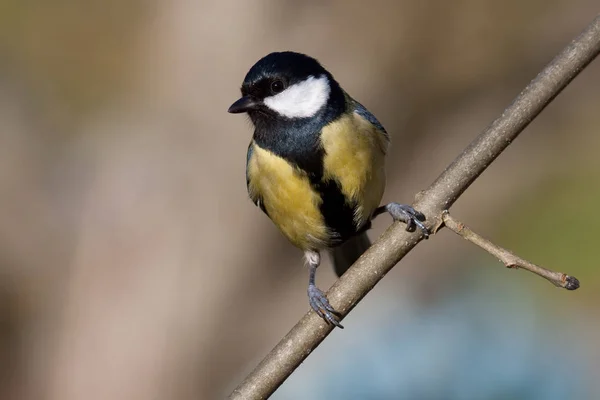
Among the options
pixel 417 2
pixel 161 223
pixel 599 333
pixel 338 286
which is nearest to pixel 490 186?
pixel 599 333

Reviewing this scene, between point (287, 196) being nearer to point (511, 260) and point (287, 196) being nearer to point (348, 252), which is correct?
point (348, 252)

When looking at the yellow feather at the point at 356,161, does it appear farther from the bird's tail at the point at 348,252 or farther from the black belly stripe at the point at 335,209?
the bird's tail at the point at 348,252

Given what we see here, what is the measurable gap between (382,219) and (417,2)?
1.06m

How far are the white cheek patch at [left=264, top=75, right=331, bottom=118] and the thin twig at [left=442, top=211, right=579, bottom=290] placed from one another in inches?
22.2

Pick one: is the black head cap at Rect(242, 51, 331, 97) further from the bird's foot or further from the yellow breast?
the bird's foot

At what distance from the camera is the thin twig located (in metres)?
1.20

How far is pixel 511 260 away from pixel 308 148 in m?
0.68

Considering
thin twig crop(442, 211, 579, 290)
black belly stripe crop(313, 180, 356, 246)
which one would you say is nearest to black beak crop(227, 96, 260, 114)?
black belly stripe crop(313, 180, 356, 246)

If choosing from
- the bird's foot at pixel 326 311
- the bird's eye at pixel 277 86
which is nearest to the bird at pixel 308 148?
the bird's eye at pixel 277 86

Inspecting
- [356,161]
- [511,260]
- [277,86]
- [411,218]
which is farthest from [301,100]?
[511,260]

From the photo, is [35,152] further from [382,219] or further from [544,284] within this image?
[544,284]

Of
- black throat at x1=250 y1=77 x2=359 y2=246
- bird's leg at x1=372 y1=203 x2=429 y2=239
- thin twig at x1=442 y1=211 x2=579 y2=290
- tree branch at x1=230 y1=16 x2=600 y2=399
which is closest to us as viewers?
thin twig at x1=442 y1=211 x2=579 y2=290

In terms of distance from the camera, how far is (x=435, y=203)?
4.69 feet

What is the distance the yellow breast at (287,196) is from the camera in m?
1.86
